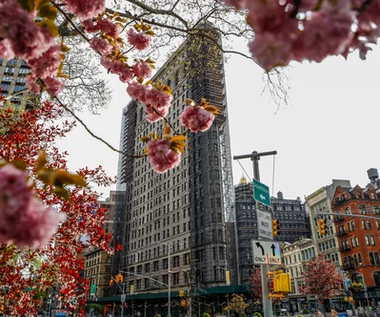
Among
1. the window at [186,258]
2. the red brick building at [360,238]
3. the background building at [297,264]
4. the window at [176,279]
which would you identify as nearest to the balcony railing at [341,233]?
the red brick building at [360,238]

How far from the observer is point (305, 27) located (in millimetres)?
1474

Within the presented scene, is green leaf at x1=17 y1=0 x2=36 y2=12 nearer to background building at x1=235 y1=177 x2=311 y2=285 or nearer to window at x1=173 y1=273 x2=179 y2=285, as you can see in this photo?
window at x1=173 y1=273 x2=179 y2=285

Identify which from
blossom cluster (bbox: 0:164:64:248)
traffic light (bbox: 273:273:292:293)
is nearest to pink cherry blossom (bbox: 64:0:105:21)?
blossom cluster (bbox: 0:164:64:248)

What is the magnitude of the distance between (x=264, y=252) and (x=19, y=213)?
8444 mm

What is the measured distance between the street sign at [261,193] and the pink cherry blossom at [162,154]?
23.1 feet

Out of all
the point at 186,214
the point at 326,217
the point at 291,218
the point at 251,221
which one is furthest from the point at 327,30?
the point at 291,218

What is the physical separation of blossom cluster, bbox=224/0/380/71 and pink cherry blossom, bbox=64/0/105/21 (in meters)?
1.70

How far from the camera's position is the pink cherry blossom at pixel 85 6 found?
2.72m

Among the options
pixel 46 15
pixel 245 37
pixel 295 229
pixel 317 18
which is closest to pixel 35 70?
pixel 46 15

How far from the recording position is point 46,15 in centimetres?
206

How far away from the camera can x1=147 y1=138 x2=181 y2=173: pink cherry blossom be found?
2875mm

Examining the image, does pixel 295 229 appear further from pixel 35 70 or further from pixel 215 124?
pixel 35 70

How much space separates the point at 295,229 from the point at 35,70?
109 meters

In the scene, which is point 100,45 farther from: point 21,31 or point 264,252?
point 264,252
